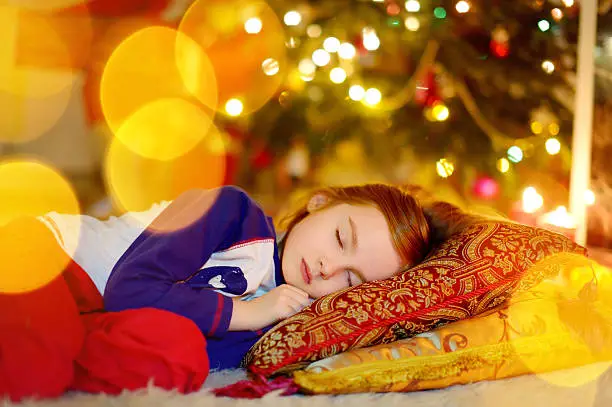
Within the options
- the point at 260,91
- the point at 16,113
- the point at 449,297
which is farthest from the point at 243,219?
the point at 16,113

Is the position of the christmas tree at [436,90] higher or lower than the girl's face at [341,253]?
higher

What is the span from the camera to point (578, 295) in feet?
4.12

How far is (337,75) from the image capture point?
2.29m

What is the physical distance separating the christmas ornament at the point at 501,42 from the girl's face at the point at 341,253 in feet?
4.83

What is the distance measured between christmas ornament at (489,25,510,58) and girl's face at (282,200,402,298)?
147cm

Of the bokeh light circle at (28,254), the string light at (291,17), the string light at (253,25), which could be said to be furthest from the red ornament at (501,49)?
the bokeh light circle at (28,254)

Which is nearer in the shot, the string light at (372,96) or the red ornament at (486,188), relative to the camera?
the string light at (372,96)

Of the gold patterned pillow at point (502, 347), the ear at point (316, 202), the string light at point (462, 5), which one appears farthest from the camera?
the string light at point (462, 5)

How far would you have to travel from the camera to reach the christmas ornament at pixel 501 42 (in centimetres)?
246

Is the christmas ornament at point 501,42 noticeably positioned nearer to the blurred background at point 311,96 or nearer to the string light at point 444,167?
the blurred background at point 311,96

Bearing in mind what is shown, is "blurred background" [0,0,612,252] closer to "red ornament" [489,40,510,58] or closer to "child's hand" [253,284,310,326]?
"red ornament" [489,40,510,58]

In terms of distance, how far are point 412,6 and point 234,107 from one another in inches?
28.5

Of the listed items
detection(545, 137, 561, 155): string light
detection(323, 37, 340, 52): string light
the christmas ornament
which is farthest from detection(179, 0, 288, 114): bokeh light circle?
detection(545, 137, 561, 155): string light

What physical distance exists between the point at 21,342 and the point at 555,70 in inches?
86.6
